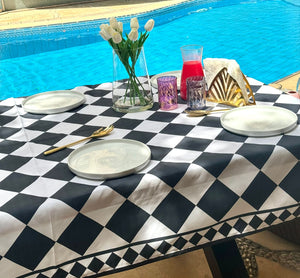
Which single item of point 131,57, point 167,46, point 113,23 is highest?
point 113,23

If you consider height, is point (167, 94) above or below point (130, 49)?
below

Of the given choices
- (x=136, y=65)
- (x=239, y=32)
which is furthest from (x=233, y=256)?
(x=239, y=32)

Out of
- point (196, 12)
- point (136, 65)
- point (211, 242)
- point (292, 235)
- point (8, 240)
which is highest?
point (136, 65)

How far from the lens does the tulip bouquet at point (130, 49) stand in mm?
1413

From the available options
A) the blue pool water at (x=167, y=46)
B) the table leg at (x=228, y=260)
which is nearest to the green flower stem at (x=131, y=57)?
the table leg at (x=228, y=260)

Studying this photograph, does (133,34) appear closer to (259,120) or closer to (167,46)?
(259,120)

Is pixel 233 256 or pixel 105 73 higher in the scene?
pixel 233 256

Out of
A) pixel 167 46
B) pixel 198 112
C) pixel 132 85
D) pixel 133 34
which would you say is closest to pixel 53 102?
pixel 132 85

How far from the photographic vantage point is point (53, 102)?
1667mm

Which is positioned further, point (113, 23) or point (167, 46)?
point (167, 46)

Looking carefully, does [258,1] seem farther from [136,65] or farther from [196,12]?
[136,65]

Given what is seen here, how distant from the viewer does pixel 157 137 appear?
1309 mm

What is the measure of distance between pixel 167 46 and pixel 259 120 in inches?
184

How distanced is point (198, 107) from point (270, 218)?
1.50 feet
